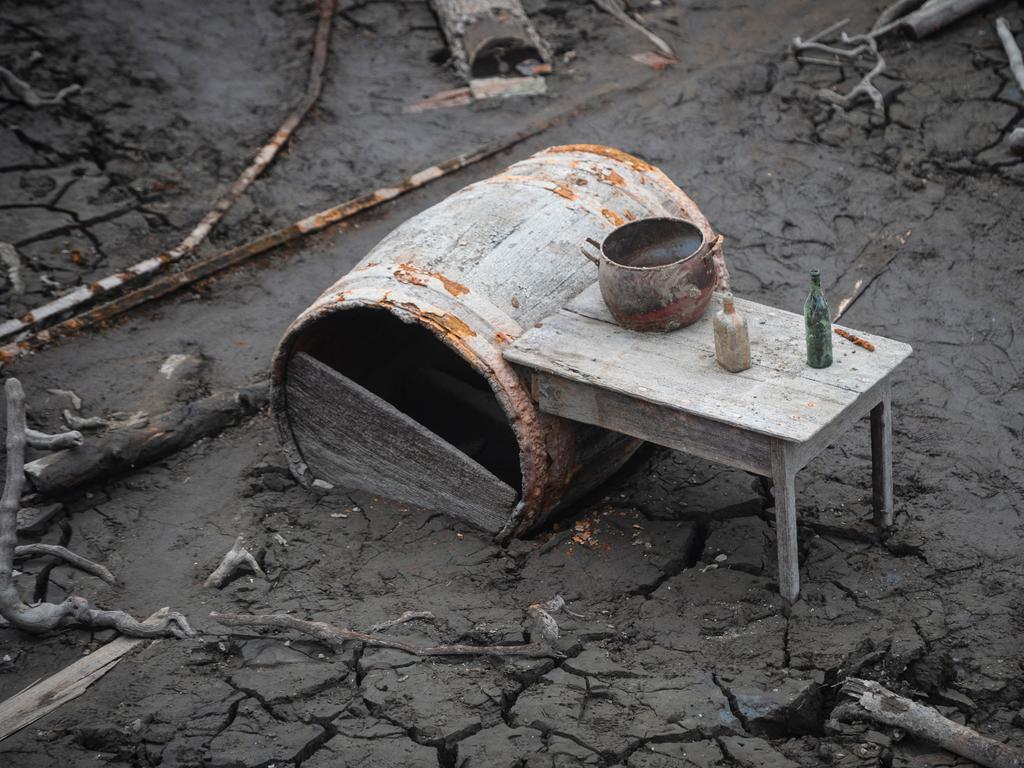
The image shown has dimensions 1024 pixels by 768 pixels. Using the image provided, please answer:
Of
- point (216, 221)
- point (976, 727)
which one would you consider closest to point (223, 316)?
point (216, 221)

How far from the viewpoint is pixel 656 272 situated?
14.0ft

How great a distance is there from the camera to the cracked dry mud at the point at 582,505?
3723mm

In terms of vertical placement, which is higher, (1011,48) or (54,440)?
(1011,48)

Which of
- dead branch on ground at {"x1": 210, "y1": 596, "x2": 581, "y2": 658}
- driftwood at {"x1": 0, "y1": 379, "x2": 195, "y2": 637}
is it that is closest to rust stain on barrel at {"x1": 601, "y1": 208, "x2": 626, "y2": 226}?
dead branch on ground at {"x1": 210, "y1": 596, "x2": 581, "y2": 658}

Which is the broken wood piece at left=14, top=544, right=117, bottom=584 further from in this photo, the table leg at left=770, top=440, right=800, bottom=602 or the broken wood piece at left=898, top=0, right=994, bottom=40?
the broken wood piece at left=898, top=0, right=994, bottom=40

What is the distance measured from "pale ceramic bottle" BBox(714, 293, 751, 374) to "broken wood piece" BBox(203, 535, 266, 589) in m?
2.01

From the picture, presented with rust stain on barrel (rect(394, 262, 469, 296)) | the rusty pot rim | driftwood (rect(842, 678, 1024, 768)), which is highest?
the rusty pot rim

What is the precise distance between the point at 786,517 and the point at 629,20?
6319mm

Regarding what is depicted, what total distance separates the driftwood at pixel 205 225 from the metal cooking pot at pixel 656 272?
10.4 feet

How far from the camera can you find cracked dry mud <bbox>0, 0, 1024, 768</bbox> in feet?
12.2

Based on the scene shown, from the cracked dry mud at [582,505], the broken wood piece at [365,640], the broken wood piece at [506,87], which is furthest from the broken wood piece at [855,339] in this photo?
the broken wood piece at [506,87]

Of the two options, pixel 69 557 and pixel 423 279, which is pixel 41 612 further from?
pixel 423 279

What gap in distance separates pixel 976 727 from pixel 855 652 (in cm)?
44

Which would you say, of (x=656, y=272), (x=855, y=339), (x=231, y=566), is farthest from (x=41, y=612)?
(x=855, y=339)
